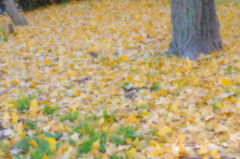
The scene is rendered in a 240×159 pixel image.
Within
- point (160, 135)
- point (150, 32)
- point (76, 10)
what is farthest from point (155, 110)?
point (76, 10)

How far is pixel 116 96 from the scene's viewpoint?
2926 mm

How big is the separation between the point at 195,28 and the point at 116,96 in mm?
1769

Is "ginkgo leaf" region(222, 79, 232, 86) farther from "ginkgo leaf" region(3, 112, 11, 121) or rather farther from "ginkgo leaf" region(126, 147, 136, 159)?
"ginkgo leaf" region(3, 112, 11, 121)

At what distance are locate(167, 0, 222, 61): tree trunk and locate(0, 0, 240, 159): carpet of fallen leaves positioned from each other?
183 millimetres

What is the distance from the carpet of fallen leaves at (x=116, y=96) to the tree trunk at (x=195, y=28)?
183 mm

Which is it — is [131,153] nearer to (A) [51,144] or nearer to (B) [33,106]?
(A) [51,144]

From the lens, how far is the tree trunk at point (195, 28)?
143 inches

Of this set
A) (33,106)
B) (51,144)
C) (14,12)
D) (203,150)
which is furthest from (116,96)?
(14,12)

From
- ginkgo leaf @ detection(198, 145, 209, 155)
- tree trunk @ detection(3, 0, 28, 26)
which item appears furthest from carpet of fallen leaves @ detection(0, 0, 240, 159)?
tree trunk @ detection(3, 0, 28, 26)

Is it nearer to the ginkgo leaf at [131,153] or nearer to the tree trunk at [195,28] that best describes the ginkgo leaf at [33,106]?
the ginkgo leaf at [131,153]

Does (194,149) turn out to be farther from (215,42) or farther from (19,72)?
(19,72)

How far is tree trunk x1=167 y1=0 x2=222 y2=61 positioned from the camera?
3.63 meters

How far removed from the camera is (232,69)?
319cm

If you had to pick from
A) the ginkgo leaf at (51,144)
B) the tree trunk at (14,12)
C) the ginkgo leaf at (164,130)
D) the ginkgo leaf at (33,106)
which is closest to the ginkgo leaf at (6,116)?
the ginkgo leaf at (33,106)
